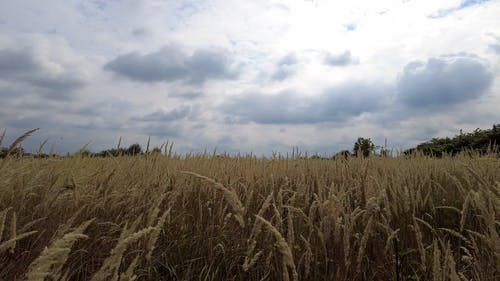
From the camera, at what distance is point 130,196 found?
11.8ft

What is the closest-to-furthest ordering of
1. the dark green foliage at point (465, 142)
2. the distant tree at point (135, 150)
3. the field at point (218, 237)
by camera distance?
the field at point (218, 237)
the distant tree at point (135, 150)
the dark green foliage at point (465, 142)

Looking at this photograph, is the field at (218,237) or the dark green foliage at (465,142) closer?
the field at (218,237)

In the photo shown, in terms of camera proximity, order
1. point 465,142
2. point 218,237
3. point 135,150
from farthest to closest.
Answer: point 465,142
point 135,150
point 218,237

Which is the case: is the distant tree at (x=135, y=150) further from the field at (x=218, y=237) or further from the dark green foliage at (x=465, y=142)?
the dark green foliage at (x=465, y=142)

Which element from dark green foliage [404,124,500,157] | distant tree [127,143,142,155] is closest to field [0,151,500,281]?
distant tree [127,143,142,155]

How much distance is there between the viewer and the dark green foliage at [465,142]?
1377 centimetres

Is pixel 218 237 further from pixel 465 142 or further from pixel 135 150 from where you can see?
pixel 465 142

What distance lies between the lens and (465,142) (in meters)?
15.0

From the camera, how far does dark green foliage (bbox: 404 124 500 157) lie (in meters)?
13.8

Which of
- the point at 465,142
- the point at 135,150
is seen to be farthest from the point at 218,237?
the point at 465,142

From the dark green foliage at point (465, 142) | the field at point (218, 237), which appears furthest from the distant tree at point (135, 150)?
the dark green foliage at point (465, 142)

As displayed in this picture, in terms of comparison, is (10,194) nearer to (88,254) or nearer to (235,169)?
(88,254)

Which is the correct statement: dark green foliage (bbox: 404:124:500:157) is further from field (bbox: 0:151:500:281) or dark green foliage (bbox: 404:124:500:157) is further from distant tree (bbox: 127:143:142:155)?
field (bbox: 0:151:500:281)

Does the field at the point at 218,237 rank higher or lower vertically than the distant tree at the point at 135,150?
lower
